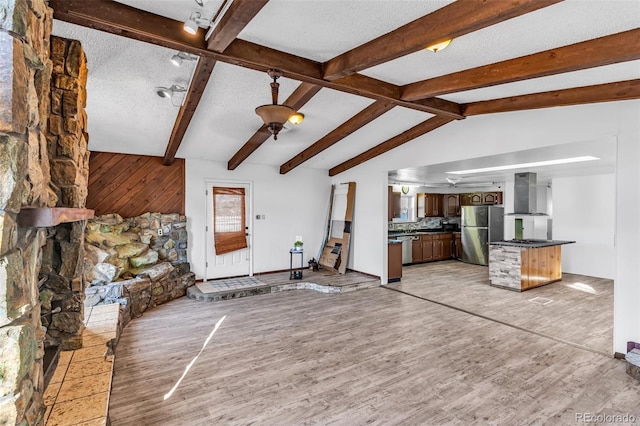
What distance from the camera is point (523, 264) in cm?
617

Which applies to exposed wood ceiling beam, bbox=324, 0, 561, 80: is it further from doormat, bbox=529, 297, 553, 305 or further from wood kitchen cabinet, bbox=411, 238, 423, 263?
wood kitchen cabinet, bbox=411, 238, 423, 263

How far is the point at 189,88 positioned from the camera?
11.7ft

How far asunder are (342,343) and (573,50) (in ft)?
11.9

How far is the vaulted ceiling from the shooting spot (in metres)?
2.27

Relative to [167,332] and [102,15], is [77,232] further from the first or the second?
[167,332]

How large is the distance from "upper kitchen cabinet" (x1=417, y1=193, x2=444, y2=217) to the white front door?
223 inches

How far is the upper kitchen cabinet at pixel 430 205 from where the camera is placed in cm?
1012

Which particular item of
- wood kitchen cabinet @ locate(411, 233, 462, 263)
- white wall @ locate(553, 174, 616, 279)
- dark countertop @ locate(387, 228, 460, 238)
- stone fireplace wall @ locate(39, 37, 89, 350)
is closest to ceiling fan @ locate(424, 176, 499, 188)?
dark countertop @ locate(387, 228, 460, 238)

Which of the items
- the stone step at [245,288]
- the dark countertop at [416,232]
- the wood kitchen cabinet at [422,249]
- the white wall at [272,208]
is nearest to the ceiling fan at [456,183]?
the dark countertop at [416,232]

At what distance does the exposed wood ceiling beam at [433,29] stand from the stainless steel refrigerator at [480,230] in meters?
7.19

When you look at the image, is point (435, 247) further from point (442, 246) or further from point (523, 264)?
point (523, 264)

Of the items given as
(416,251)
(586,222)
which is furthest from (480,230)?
(586,222)

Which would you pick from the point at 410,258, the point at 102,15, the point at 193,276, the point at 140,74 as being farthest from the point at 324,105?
the point at 410,258

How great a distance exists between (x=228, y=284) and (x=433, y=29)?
5419 mm
